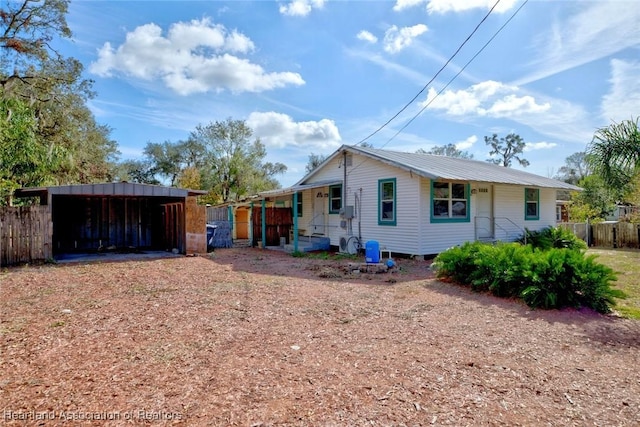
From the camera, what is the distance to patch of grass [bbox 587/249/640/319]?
5808mm

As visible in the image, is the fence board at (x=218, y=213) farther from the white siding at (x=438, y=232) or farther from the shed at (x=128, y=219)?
the white siding at (x=438, y=232)

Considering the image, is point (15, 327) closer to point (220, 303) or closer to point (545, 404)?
point (220, 303)

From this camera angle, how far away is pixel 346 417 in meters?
2.67

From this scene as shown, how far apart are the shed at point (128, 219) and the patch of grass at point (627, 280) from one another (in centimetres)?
1136

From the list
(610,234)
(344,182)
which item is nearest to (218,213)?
(344,182)

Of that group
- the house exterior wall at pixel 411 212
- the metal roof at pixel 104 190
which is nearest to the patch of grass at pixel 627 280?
the house exterior wall at pixel 411 212

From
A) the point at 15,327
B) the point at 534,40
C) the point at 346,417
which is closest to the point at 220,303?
the point at 15,327

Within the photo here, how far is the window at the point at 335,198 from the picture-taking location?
14234 mm

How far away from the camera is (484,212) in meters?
13.1

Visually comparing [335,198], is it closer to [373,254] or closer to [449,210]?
[449,210]

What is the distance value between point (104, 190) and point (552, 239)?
1601 centimetres

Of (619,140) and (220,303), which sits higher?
(619,140)

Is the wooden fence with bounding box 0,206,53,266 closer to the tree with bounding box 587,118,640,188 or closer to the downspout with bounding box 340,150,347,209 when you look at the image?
the downspout with bounding box 340,150,347,209

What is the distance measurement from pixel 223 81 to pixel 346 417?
1556 centimetres
